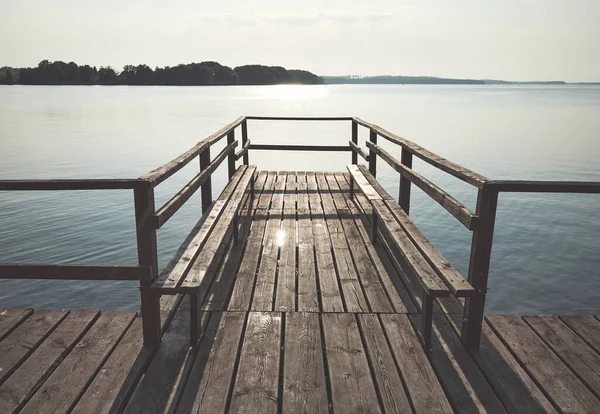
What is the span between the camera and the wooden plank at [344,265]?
4.50 m

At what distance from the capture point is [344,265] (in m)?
5.42

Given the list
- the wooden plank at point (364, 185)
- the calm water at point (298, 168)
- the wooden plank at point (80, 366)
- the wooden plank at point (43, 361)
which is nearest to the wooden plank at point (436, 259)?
the wooden plank at point (364, 185)

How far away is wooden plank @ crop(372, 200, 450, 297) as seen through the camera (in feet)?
11.4

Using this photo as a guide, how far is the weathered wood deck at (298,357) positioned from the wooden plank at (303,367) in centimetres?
1

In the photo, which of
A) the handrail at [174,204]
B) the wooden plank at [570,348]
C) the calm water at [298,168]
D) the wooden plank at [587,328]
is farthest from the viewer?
the calm water at [298,168]

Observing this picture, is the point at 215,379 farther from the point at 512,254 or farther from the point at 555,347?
the point at 512,254

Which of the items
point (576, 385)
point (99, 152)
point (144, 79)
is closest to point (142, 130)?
point (99, 152)

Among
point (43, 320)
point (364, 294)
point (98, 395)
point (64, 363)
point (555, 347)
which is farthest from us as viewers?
point (364, 294)

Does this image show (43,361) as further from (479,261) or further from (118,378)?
(479,261)

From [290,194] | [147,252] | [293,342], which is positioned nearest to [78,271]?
[147,252]

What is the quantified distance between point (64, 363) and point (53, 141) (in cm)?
2748

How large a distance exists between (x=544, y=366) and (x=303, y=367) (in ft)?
5.59

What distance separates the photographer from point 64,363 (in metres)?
3.46

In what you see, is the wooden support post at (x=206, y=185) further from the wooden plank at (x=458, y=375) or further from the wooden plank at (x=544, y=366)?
the wooden plank at (x=544, y=366)
